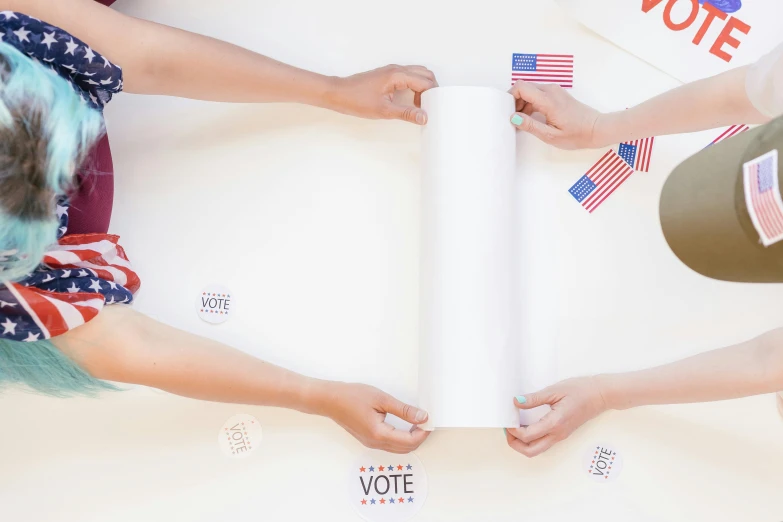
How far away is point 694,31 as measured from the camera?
931 mm

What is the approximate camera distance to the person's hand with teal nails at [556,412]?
2.70 feet

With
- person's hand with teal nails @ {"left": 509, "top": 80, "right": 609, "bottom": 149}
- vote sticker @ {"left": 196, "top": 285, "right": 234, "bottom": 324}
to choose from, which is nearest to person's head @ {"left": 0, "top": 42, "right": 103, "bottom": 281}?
vote sticker @ {"left": 196, "top": 285, "right": 234, "bottom": 324}

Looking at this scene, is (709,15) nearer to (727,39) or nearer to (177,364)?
(727,39)

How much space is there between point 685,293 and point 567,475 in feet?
0.95

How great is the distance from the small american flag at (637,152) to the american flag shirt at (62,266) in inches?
25.5

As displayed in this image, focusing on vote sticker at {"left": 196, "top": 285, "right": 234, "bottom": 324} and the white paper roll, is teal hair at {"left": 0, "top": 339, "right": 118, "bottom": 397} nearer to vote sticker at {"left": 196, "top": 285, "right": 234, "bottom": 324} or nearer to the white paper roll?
vote sticker at {"left": 196, "top": 285, "right": 234, "bottom": 324}

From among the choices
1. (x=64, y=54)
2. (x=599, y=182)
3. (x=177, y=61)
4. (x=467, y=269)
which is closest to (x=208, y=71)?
(x=177, y=61)

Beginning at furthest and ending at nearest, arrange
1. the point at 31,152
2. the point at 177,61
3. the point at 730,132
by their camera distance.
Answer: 1. the point at 730,132
2. the point at 177,61
3. the point at 31,152

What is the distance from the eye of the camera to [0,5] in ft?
2.31

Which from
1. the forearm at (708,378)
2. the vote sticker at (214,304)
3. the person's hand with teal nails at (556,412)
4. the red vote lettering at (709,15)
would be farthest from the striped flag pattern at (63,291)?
the red vote lettering at (709,15)

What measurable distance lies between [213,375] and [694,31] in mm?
782

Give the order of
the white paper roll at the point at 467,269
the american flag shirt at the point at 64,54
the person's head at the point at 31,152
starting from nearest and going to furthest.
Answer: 1. the person's head at the point at 31,152
2. the american flag shirt at the point at 64,54
3. the white paper roll at the point at 467,269

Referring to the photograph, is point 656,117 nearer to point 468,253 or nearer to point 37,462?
point 468,253

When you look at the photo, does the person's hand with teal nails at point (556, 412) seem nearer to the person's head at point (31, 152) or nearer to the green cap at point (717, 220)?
the green cap at point (717, 220)
